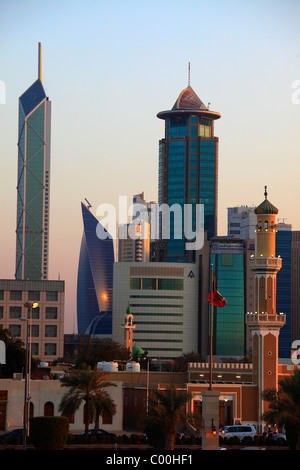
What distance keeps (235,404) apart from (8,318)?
286 ft

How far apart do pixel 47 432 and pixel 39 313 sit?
11644cm

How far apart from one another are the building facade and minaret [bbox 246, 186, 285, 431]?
78787mm

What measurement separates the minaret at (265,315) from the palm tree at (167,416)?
29.0m

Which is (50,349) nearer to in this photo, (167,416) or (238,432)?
(238,432)

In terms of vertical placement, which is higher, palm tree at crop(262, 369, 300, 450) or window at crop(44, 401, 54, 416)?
palm tree at crop(262, 369, 300, 450)

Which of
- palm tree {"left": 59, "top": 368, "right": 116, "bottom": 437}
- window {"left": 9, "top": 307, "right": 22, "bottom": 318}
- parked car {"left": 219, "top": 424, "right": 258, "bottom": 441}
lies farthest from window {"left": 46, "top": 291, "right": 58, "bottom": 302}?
palm tree {"left": 59, "top": 368, "right": 116, "bottom": 437}

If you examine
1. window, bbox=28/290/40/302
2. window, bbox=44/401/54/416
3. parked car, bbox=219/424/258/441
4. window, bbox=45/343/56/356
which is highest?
window, bbox=28/290/40/302

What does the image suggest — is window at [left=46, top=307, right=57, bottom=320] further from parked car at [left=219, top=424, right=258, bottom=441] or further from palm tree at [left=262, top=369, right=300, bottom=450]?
palm tree at [left=262, top=369, right=300, bottom=450]

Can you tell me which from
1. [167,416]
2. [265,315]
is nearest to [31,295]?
[265,315]

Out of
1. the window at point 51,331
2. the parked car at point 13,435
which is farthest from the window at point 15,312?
the parked car at point 13,435

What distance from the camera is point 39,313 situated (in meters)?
174

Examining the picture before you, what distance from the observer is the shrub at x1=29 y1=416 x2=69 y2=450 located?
58.5 m

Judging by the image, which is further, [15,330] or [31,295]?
[15,330]
